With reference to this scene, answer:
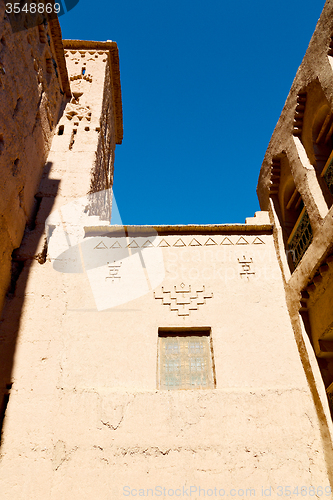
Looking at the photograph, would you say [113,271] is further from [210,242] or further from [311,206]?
[311,206]

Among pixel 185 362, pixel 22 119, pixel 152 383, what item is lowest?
pixel 152 383

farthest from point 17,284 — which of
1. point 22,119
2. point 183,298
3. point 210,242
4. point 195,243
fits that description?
point 210,242

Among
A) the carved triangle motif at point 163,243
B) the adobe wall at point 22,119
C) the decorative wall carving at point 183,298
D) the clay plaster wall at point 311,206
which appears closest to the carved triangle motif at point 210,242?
the carved triangle motif at point 163,243

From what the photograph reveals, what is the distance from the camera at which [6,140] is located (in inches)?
180

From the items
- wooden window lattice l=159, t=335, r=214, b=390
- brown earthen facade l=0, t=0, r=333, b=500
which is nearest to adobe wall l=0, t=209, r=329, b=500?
brown earthen facade l=0, t=0, r=333, b=500

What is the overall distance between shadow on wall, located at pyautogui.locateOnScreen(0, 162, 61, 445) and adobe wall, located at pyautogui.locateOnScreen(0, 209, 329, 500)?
60 mm

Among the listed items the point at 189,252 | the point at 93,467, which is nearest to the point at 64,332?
the point at 93,467

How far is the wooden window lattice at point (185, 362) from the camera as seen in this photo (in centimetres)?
436

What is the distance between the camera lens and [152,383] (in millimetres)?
4266

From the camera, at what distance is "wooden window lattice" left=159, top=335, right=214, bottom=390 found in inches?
171

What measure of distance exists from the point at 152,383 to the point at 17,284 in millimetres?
2155

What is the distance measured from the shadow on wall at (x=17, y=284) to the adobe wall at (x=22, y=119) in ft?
0.35

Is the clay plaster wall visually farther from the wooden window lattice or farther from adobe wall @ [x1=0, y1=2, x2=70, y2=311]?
adobe wall @ [x1=0, y1=2, x2=70, y2=311]

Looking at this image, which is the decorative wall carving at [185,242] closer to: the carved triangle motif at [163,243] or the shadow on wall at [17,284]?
the carved triangle motif at [163,243]
